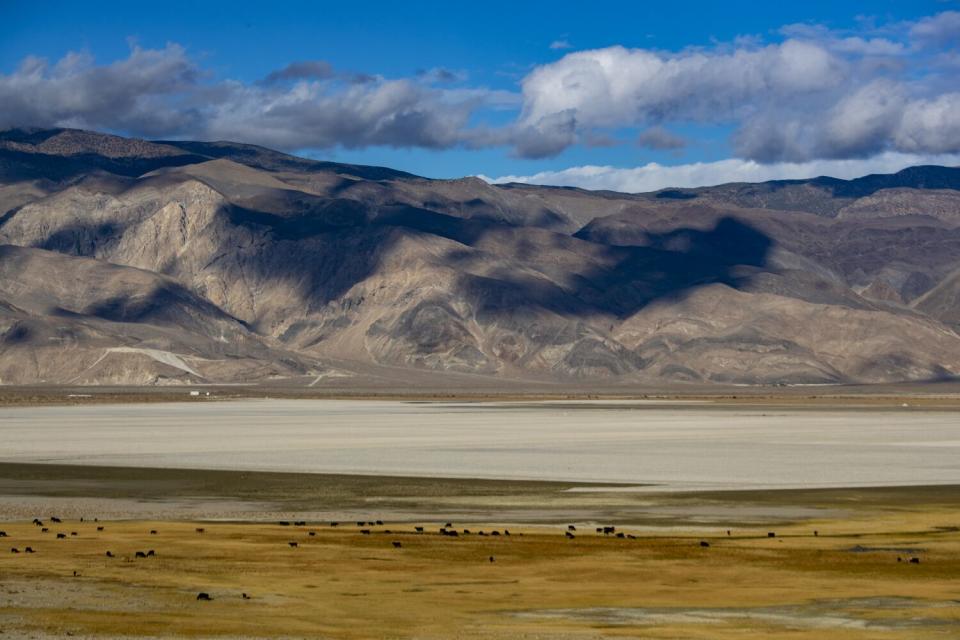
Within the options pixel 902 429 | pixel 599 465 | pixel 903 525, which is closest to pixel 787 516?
pixel 903 525

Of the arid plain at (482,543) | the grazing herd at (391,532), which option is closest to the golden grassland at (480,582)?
the arid plain at (482,543)

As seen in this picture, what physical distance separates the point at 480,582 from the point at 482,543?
15.1 feet

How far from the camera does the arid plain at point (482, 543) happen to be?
18.2 m

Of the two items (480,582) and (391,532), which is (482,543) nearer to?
(391,532)

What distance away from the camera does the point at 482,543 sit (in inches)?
1029

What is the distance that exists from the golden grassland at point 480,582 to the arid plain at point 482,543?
0.21 ft

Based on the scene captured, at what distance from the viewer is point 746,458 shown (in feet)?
175

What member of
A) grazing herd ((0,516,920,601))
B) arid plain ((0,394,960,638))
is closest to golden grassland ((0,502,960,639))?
arid plain ((0,394,960,638))

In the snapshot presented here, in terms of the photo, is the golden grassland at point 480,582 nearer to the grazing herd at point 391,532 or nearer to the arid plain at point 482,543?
the arid plain at point 482,543

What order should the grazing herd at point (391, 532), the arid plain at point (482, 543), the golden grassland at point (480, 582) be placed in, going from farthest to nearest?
the grazing herd at point (391, 532) < the arid plain at point (482, 543) < the golden grassland at point (480, 582)

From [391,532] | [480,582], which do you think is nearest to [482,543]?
[391,532]

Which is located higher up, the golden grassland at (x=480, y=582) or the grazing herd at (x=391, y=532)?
the golden grassland at (x=480, y=582)

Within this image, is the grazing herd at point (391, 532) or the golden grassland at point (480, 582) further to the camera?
the grazing herd at point (391, 532)

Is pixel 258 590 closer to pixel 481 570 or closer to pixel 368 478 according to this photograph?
pixel 481 570
